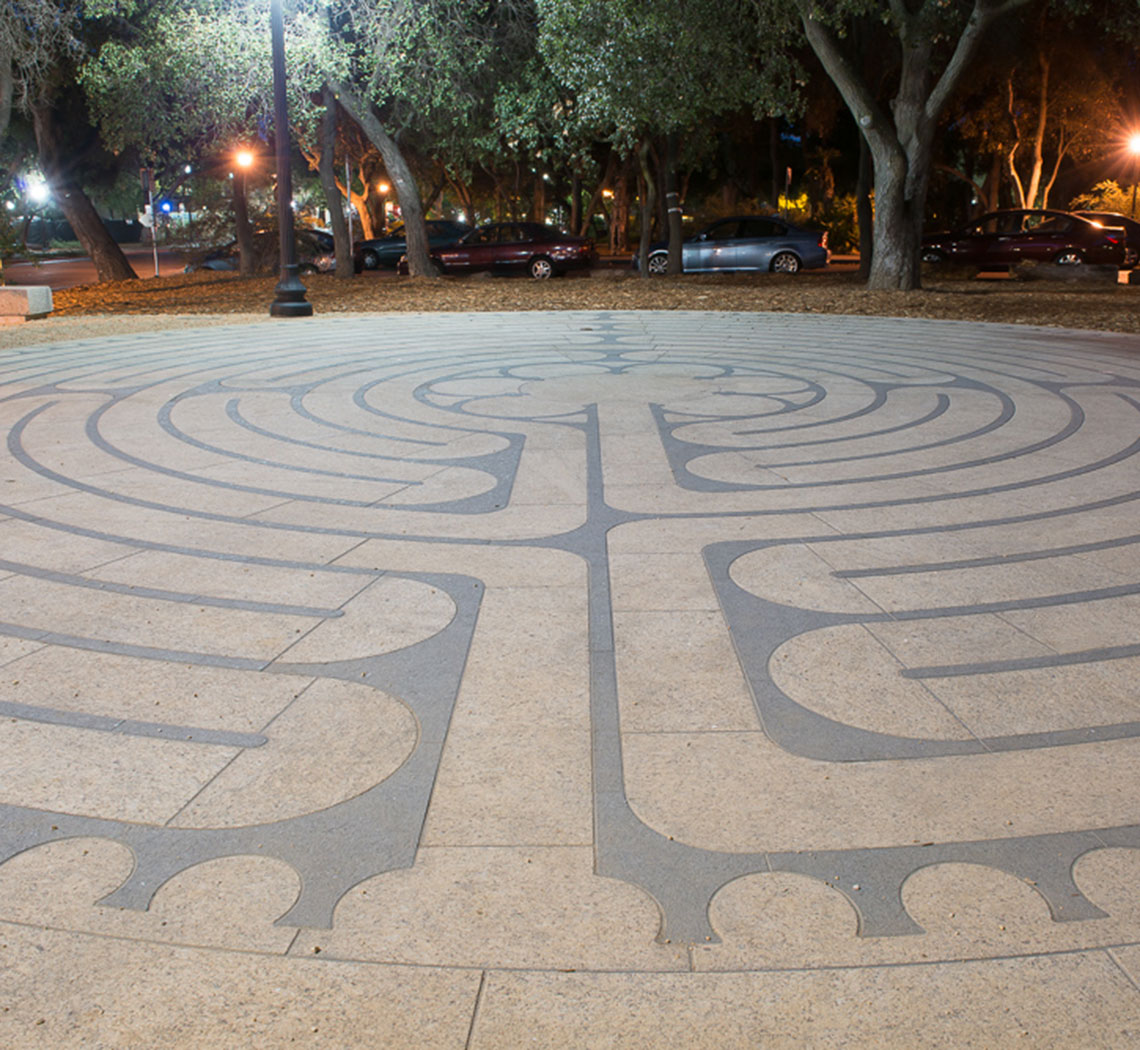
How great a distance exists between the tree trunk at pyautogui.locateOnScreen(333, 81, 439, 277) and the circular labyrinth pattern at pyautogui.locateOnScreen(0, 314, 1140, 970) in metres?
15.1

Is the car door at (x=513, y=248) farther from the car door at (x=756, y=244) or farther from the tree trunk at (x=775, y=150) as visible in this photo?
the tree trunk at (x=775, y=150)

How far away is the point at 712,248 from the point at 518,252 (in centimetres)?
464

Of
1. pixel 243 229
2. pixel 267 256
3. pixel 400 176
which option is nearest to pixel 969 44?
pixel 400 176

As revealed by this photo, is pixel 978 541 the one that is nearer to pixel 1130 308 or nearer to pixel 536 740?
pixel 536 740

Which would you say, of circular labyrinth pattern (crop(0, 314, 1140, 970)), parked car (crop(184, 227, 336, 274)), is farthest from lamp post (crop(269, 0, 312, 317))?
parked car (crop(184, 227, 336, 274))

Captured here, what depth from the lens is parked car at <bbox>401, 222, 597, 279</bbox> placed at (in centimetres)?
2739

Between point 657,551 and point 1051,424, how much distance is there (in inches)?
153

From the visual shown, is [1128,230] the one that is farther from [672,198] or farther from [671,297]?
[671,297]

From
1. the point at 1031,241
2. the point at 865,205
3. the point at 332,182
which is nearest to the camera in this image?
the point at 332,182

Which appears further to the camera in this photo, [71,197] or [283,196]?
[71,197]

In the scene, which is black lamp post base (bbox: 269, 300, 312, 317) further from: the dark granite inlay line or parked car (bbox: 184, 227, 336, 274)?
parked car (bbox: 184, 227, 336, 274)

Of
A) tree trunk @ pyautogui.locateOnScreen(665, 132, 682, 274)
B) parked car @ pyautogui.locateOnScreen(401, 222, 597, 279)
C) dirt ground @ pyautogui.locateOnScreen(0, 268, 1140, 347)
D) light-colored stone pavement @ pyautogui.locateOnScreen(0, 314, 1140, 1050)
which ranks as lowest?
light-colored stone pavement @ pyautogui.locateOnScreen(0, 314, 1140, 1050)

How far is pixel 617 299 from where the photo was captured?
1909cm

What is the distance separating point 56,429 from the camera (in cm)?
779
